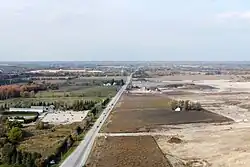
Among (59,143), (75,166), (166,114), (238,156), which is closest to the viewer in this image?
(75,166)

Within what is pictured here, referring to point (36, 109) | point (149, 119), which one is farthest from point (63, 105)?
point (149, 119)

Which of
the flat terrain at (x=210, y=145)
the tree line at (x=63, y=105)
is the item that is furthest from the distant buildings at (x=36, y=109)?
the flat terrain at (x=210, y=145)

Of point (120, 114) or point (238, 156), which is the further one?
point (120, 114)

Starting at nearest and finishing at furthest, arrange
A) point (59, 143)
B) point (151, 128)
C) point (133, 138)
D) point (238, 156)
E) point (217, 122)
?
point (238, 156) < point (59, 143) < point (133, 138) < point (151, 128) < point (217, 122)

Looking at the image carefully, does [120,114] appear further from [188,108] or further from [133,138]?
[133,138]

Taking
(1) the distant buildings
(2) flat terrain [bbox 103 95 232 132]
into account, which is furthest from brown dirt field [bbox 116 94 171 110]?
(1) the distant buildings

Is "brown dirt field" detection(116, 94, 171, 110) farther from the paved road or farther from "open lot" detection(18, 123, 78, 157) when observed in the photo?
"open lot" detection(18, 123, 78, 157)

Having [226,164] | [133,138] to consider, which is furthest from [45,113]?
[226,164]
